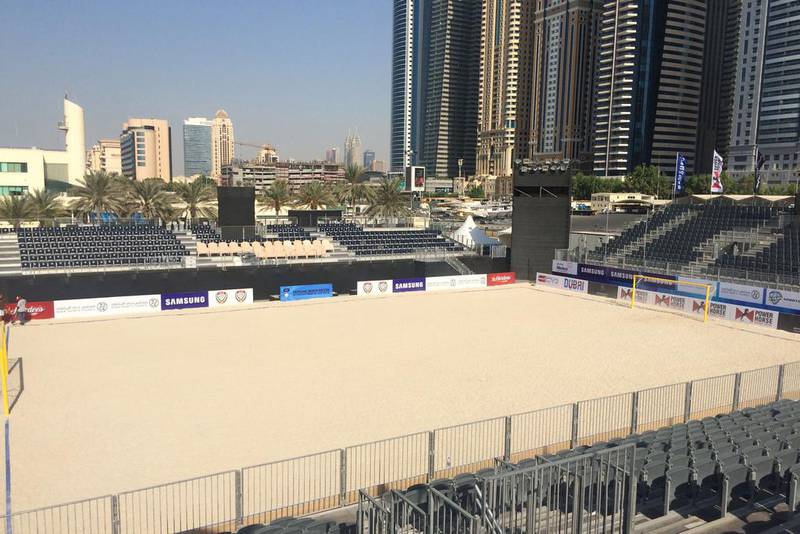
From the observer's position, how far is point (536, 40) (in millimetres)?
198375

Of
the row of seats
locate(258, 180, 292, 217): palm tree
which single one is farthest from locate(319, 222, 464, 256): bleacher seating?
locate(258, 180, 292, 217): palm tree

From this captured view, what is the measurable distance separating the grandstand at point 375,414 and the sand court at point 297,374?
0.10 meters

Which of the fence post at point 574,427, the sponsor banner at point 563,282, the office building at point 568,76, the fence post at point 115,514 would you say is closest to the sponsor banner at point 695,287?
the sponsor banner at point 563,282

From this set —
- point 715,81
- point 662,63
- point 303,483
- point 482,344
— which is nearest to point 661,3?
point 662,63

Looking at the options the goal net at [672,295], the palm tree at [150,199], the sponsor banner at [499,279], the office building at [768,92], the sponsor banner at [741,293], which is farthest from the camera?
the office building at [768,92]

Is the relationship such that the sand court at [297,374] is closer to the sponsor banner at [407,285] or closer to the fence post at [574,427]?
the fence post at [574,427]

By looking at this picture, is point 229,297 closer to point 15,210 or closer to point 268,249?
point 268,249

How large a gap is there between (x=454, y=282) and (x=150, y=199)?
95.0 ft

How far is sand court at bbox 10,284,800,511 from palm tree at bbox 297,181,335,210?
Answer: 28.1 meters

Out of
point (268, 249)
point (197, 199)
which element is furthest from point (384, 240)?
point (197, 199)

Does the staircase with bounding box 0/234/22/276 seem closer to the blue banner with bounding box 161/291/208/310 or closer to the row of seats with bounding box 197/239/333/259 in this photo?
the blue banner with bounding box 161/291/208/310

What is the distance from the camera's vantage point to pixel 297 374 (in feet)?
74.7

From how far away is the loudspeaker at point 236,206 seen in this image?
4391cm

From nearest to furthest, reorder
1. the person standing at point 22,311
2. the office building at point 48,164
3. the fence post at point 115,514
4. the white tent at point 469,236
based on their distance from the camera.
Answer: the fence post at point 115,514
the person standing at point 22,311
the white tent at point 469,236
the office building at point 48,164
